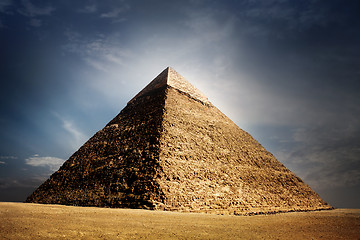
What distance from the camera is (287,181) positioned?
2228cm

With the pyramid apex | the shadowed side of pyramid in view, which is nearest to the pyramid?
the shadowed side of pyramid

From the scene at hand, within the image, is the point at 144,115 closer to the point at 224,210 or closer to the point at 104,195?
the point at 104,195

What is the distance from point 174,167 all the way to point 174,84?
13.1 m

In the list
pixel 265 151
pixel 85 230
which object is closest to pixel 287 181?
pixel 265 151

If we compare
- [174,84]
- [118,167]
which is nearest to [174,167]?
[118,167]

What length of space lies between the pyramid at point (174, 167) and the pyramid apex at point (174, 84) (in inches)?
7.0

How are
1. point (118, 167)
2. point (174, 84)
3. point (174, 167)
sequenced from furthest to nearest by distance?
point (174, 84) → point (118, 167) → point (174, 167)

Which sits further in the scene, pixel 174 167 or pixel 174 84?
pixel 174 84

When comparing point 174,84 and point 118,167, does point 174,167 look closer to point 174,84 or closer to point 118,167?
point 118,167

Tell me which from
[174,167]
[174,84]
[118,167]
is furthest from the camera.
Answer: [174,84]

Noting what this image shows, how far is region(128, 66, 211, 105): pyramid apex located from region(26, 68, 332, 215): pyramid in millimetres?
Answer: 177

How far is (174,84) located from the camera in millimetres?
23969

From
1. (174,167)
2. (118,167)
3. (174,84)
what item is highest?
(174,84)

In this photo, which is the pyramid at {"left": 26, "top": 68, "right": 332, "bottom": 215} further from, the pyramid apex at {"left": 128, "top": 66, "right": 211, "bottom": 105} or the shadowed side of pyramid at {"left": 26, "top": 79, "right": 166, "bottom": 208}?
the pyramid apex at {"left": 128, "top": 66, "right": 211, "bottom": 105}
